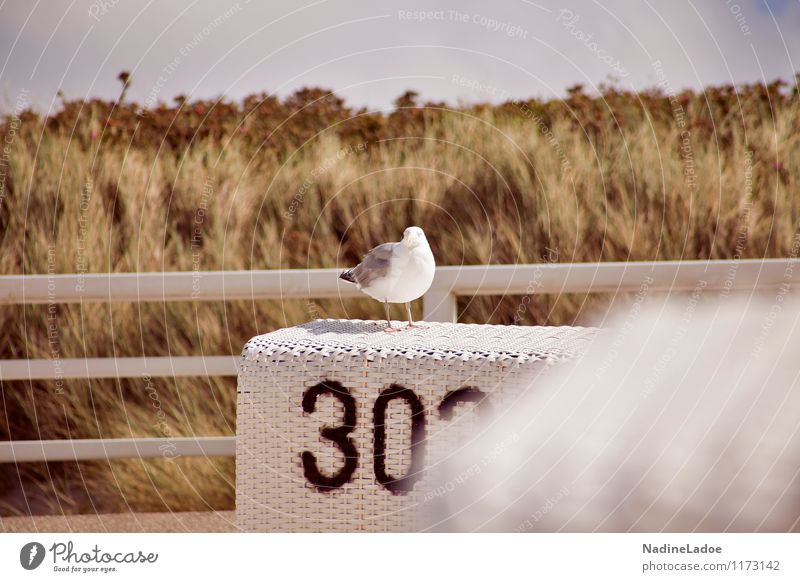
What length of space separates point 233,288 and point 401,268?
2.47 ft

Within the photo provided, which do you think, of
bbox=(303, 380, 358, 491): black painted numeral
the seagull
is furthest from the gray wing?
bbox=(303, 380, 358, 491): black painted numeral

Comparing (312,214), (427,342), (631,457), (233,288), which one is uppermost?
(312,214)

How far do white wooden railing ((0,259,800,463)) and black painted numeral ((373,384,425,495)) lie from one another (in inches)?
28.2

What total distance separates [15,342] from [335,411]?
158 centimetres

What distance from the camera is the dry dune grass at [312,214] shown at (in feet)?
8.17

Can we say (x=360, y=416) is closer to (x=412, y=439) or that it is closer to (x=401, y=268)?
(x=412, y=439)

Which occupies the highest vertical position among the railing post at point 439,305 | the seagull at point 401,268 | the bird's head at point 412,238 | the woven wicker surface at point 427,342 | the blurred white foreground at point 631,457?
the bird's head at point 412,238

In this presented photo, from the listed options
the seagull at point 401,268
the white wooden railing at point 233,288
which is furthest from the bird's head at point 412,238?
the white wooden railing at point 233,288

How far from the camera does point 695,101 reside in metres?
2.71

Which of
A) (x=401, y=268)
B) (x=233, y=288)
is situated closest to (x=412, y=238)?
(x=401, y=268)

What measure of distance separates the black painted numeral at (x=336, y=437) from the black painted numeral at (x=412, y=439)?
0.04 metres

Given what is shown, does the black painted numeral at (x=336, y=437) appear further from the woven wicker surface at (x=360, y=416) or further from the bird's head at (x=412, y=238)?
the bird's head at (x=412, y=238)

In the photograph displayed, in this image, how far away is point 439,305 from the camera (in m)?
2.21
